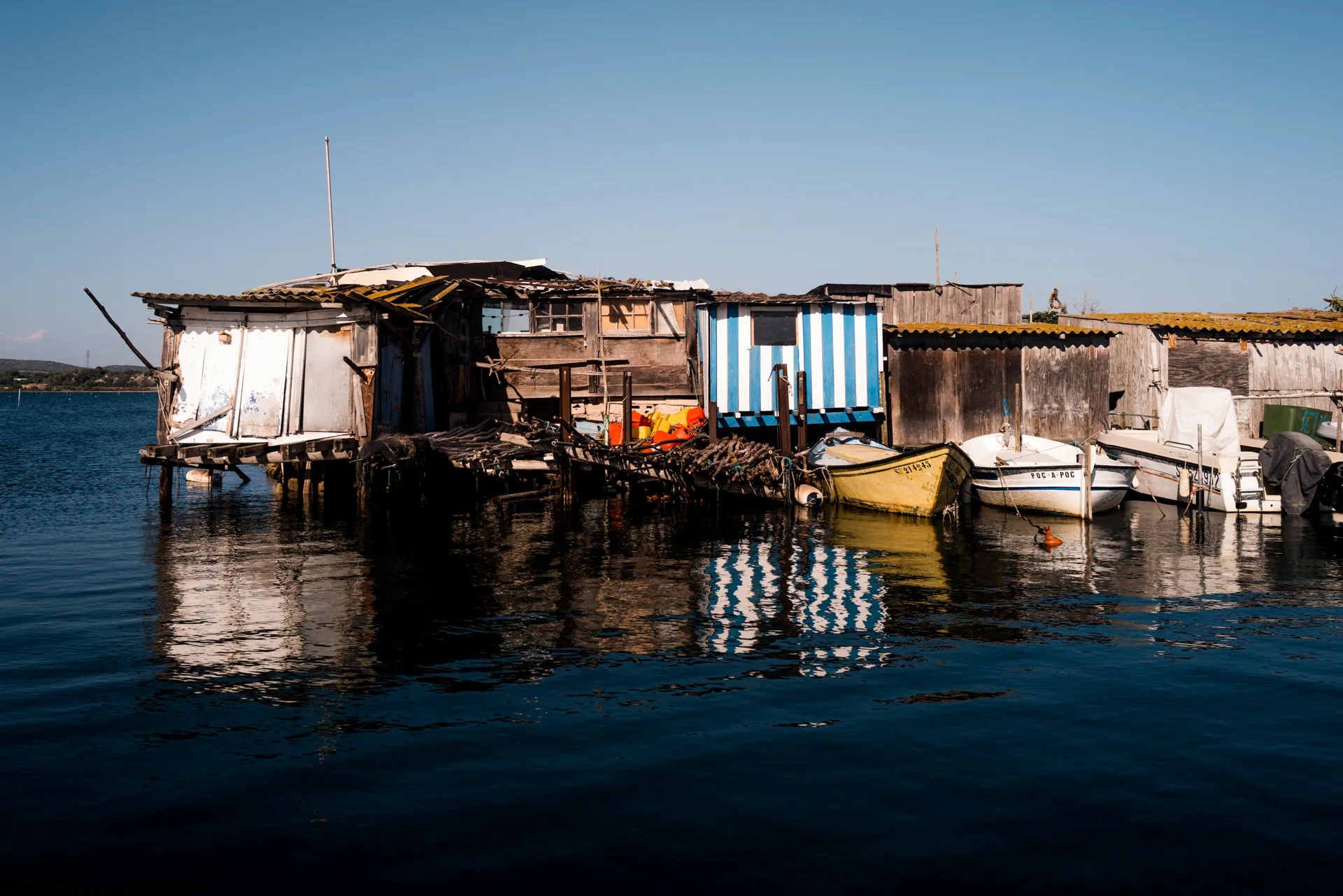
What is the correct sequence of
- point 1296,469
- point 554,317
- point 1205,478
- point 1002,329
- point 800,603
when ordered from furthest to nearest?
point 1002,329
point 554,317
point 1205,478
point 1296,469
point 800,603

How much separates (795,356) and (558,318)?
20.9 ft

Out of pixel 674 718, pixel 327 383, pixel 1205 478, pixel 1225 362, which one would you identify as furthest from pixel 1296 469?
pixel 327 383

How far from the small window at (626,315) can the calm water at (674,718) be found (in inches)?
375

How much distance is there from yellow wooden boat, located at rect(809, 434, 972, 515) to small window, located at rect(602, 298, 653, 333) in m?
5.92

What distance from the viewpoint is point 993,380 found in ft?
83.9

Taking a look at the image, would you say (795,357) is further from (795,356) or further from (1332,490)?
(1332,490)

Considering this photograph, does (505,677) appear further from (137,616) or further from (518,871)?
(137,616)

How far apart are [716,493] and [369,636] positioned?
12397mm

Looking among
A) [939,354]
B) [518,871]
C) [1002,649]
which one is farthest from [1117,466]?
[518,871]

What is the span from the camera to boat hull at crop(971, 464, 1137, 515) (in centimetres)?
1997

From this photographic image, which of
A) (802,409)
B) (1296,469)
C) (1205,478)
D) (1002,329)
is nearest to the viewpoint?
(1296,469)

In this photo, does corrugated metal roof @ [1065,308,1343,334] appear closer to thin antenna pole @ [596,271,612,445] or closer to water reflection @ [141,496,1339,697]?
water reflection @ [141,496,1339,697]

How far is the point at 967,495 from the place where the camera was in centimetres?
2211

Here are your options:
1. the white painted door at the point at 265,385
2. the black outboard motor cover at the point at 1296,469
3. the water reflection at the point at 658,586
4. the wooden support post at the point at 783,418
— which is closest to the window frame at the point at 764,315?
the wooden support post at the point at 783,418
